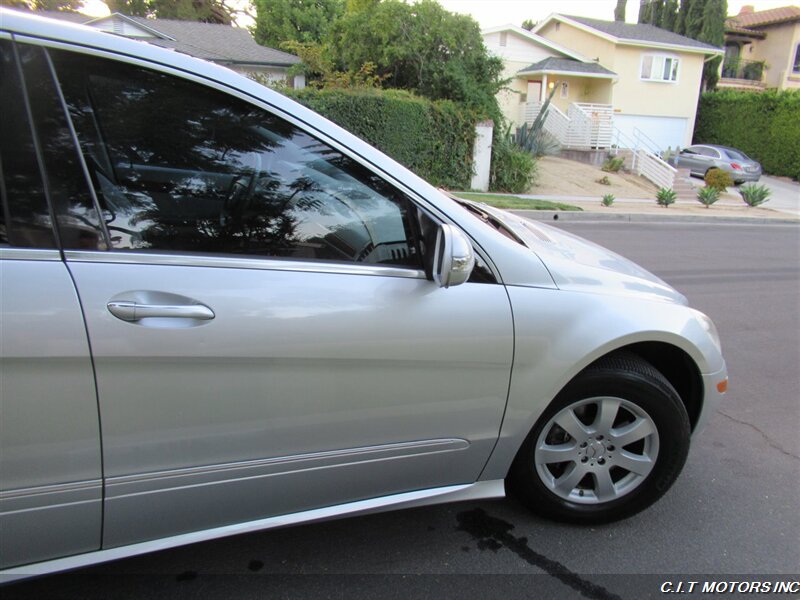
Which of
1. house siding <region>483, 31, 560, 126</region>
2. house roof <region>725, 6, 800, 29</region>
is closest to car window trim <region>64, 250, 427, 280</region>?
house siding <region>483, 31, 560, 126</region>

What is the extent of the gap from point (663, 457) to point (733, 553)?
1.61ft

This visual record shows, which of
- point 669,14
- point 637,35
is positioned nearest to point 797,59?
point 669,14

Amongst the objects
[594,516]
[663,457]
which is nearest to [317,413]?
[594,516]

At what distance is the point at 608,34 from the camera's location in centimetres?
2789

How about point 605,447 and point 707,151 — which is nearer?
point 605,447

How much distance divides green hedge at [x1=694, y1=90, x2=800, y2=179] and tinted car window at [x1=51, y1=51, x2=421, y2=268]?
98.0 feet

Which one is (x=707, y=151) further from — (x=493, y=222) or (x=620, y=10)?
(x=493, y=222)

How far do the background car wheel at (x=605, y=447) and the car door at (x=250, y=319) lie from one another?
14.1 inches

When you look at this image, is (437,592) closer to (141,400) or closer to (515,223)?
(141,400)

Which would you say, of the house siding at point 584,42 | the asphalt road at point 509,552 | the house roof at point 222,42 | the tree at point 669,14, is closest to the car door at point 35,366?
the asphalt road at point 509,552

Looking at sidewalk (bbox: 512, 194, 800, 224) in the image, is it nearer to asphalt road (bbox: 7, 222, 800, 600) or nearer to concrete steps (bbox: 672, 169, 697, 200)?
concrete steps (bbox: 672, 169, 697, 200)

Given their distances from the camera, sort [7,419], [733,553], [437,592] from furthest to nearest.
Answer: [733,553]
[437,592]
[7,419]

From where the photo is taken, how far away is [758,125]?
2712 centimetres

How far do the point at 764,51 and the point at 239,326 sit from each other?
147 feet
